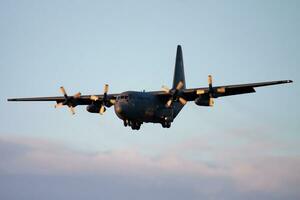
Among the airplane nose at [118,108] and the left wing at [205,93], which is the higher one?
the left wing at [205,93]

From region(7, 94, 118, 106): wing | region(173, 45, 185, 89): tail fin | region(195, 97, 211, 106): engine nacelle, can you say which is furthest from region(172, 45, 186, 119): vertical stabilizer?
region(195, 97, 211, 106): engine nacelle

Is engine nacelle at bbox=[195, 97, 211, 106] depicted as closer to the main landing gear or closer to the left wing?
the left wing

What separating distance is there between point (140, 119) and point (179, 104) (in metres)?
5.66

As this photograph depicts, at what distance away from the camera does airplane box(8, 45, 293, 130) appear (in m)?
58.6

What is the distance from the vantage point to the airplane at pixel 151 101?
58.6 meters

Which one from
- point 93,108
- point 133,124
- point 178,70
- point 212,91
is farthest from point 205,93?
point 178,70

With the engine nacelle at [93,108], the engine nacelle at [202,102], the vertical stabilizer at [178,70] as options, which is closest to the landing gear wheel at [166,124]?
the engine nacelle at [202,102]

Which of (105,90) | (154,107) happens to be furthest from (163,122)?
(105,90)

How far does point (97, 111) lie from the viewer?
6488cm

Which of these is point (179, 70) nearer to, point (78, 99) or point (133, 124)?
point (78, 99)

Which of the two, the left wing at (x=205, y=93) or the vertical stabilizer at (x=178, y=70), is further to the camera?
the vertical stabilizer at (x=178, y=70)

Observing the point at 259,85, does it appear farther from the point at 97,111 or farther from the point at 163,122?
the point at 97,111

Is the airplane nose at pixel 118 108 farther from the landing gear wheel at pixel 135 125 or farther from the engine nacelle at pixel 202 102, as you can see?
the engine nacelle at pixel 202 102

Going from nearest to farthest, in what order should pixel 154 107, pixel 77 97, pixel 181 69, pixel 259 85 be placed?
pixel 259 85 < pixel 154 107 < pixel 77 97 < pixel 181 69
